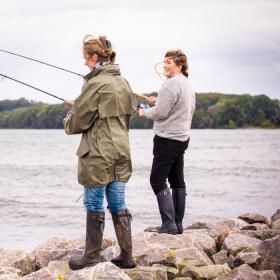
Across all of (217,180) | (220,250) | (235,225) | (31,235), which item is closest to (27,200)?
(31,235)

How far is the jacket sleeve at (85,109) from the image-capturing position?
18.5 ft

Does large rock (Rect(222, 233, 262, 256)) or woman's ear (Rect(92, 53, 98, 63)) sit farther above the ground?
woman's ear (Rect(92, 53, 98, 63))

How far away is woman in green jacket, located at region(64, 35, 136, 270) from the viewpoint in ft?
18.5

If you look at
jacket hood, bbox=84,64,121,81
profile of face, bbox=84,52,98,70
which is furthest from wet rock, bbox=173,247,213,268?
profile of face, bbox=84,52,98,70

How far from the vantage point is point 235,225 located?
1006 centimetres

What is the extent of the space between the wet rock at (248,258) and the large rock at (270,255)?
0.17ft

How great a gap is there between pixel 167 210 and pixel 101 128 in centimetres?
214

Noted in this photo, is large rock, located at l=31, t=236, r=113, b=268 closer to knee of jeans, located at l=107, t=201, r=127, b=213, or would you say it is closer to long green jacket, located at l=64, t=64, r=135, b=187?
knee of jeans, located at l=107, t=201, r=127, b=213

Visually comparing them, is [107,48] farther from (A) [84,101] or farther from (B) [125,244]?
(B) [125,244]

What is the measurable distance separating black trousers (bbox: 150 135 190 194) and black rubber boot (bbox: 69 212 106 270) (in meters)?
1.53

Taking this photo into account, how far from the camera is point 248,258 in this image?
7.16m

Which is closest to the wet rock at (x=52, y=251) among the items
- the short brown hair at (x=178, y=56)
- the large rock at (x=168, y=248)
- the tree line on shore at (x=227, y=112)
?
the large rock at (x=168, y=248)

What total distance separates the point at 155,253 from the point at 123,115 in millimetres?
1676

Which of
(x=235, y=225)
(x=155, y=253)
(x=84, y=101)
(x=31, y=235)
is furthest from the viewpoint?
(x=31, y=235)
